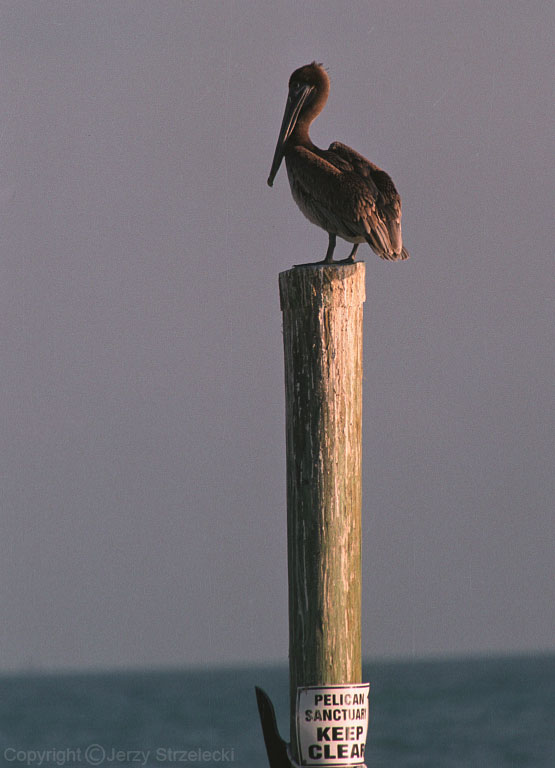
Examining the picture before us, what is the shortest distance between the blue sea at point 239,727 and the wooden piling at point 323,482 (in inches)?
706

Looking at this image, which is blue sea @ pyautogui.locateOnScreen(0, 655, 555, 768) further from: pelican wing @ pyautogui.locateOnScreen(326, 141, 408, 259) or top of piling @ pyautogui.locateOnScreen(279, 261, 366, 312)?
top of piling @ pyautogui.locateOnScreen(279, 261, 366, 312)

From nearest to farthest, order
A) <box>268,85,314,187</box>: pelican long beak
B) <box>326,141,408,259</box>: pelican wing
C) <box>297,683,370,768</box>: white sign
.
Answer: <box>297,683,370,768</box>: white sign < <box>326,141,408,259</box>: pelican wing < <box>268,85,314,187</box>: pelican long beak

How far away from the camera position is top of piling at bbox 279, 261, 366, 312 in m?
5.62

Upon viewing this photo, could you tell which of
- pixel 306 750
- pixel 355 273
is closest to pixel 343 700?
pixel 306 750

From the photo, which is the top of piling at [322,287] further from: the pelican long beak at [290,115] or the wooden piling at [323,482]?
the pelican long beak at [290,115]

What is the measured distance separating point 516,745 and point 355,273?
1312 inches

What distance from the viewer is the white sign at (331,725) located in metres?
5.53

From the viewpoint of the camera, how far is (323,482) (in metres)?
5.55

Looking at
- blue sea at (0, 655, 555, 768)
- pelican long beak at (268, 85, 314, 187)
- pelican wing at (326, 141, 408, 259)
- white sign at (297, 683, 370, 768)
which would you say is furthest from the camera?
blue sea at (0, 655, 555, 768)

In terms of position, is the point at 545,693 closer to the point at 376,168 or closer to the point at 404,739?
the point at 404,739

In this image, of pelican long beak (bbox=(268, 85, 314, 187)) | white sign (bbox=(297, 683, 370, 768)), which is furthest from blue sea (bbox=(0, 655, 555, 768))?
white sign (bbox=(297, 683, 370, 768))

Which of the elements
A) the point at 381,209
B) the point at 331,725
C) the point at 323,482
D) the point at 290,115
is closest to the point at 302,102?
the point at 290,115

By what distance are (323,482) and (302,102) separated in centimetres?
248

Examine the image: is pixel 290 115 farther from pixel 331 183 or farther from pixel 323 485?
pixel 323 485
